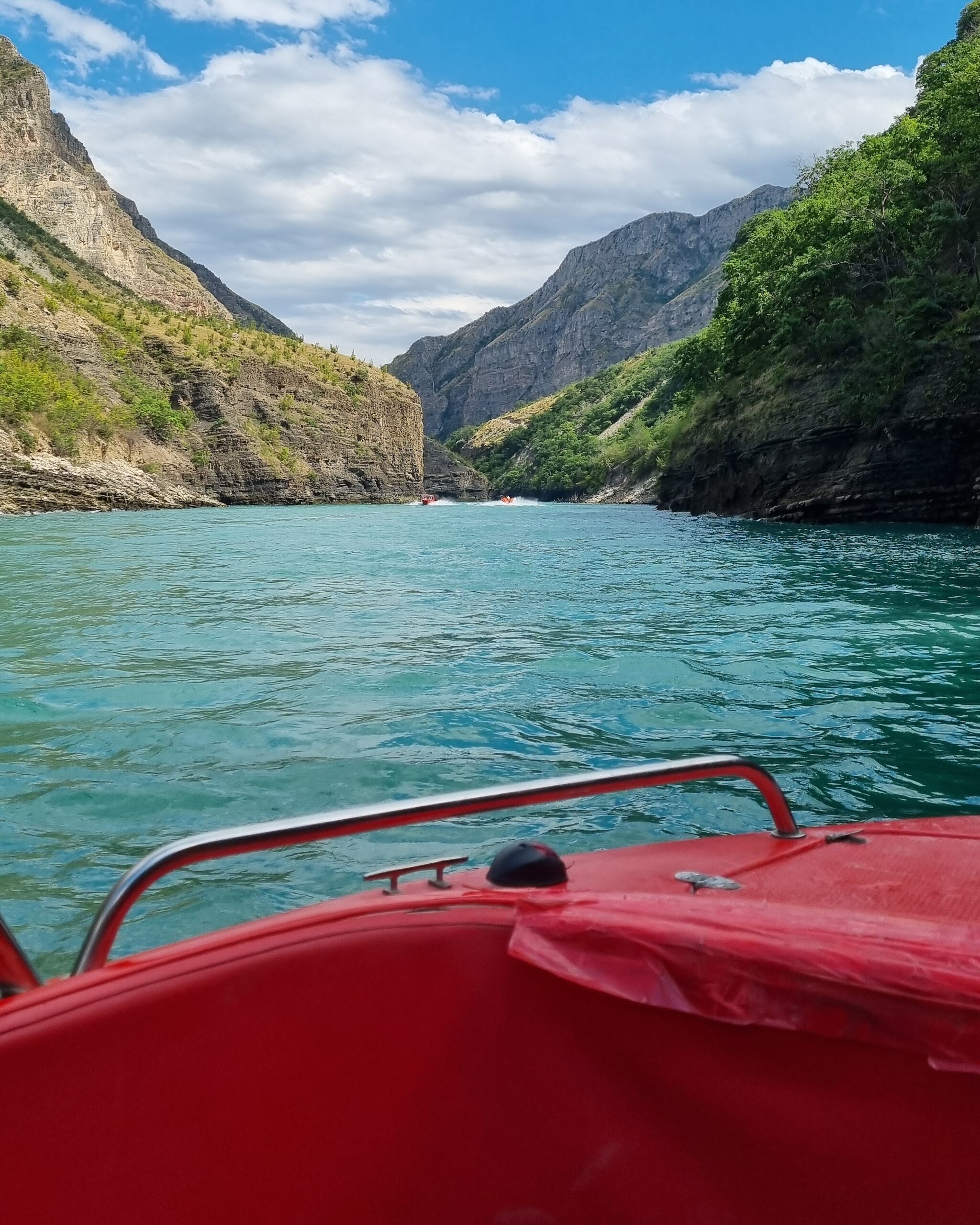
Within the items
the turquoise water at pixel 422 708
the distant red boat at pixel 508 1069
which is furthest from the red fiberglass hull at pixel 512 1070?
the turquoise water at pixel 422 708

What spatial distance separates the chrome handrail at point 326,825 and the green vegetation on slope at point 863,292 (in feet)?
88.9

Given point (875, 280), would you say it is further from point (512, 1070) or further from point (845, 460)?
point (512, 1070)

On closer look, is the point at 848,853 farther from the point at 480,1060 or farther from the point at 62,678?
the point at 62,678

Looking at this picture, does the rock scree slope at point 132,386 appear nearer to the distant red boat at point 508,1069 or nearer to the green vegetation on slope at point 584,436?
the green vegetation on slope at point 584,436

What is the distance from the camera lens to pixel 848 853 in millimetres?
2711

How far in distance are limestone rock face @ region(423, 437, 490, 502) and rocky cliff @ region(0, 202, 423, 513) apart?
18.3 meters

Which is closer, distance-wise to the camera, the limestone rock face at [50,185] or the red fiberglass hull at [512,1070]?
the red fiberglass hull at [512,1070]

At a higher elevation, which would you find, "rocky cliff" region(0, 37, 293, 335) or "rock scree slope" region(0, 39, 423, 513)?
"rocky cliff" region(0, 37, 293, 335)

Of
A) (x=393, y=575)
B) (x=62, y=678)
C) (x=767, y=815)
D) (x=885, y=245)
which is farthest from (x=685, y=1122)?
(x=885, y=245)

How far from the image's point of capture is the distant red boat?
4.44 ft

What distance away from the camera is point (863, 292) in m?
33.1

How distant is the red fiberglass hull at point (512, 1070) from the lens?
1354 millimetres

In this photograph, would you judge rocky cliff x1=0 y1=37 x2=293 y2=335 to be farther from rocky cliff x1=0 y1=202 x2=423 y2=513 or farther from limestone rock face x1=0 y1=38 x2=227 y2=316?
rocky cliff x1=0 y1=202 x2=423 y2=513

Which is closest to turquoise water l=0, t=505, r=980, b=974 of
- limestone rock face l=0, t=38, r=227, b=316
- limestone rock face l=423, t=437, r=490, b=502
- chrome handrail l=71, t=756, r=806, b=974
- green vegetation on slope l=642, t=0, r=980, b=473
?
chrome handrail l=71, t=756, r=806, b=974
